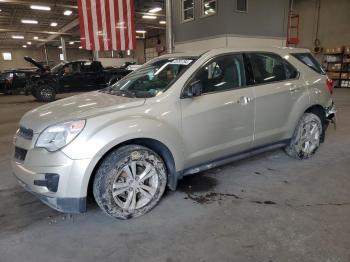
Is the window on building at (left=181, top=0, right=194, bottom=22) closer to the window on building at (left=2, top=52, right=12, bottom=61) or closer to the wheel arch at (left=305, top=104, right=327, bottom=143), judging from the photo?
the wheel arch at (left=305, top=104, right=327, bottom=143)

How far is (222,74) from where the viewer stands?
3.10m

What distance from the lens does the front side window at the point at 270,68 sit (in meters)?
3.34

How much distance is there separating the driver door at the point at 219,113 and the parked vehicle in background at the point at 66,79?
351 inches

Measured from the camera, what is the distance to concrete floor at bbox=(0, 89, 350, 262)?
215 cm

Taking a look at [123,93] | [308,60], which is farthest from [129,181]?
[308,60]

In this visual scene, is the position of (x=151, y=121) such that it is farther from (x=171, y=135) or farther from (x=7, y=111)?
(x=7, y=111)

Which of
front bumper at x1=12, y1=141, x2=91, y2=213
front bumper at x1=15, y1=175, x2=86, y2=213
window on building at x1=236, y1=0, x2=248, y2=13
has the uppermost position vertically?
window on building at x1=236, y1=0, x2=248, y2=13

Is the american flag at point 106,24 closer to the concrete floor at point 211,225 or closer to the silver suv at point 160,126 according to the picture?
the silver suv at point 160,126

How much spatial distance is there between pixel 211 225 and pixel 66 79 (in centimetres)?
1103

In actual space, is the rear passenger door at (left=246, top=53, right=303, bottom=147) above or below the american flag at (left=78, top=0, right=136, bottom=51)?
below

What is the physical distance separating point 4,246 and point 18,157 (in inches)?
29.4

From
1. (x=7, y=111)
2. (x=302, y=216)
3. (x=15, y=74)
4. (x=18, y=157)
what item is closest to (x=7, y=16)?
(x=15, y=74)

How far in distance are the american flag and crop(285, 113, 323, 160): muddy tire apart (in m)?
4.77

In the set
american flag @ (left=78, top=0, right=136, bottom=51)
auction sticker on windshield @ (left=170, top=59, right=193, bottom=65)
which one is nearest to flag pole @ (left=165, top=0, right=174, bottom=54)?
american flag @ (left=78, top=0, right=136, bottom=51)
